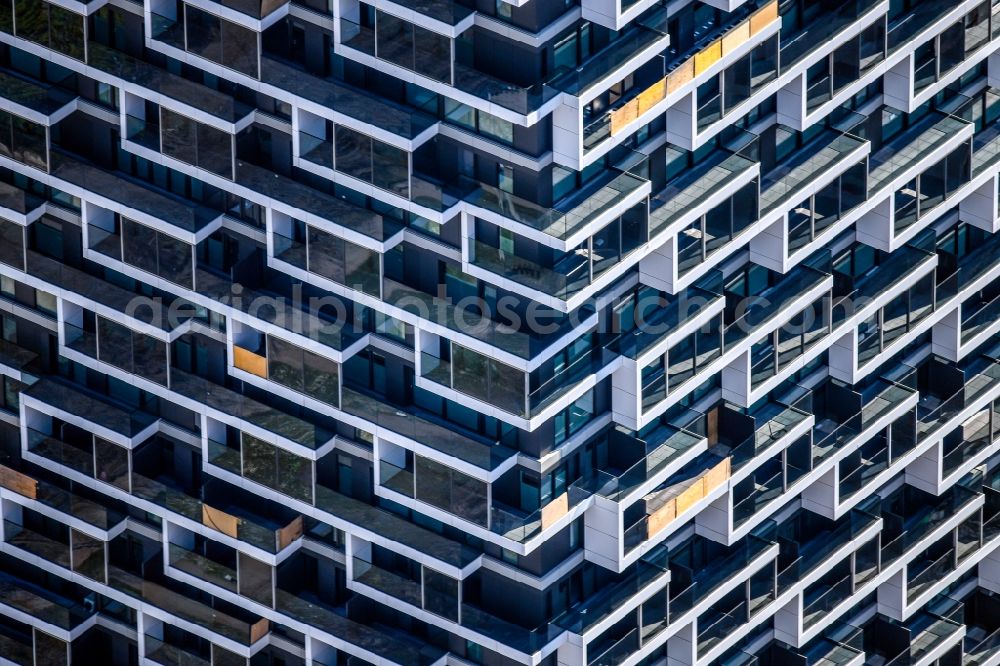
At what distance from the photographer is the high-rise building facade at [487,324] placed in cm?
11919

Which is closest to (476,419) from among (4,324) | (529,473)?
(529,473)

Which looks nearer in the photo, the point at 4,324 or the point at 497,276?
the point at 497,276

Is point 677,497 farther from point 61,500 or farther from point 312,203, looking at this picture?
point 61,500

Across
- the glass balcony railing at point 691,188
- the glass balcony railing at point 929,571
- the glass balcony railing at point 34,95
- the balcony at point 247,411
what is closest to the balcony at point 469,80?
the glass balcony railing at point 691,188

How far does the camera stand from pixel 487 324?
394ft

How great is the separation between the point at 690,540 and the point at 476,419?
36.9 feet

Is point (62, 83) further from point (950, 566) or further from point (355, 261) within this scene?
point (950, 566)

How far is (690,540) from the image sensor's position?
130750 mm

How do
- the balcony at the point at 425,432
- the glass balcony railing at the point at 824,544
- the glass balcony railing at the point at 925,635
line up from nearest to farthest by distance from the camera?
the balcony at the point at 425,432
the glass balcony railing at the point at 824,544
the glass balcony railing at the point at 925,635

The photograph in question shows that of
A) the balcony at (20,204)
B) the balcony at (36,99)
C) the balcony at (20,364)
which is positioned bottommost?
the balcony at (20,364)

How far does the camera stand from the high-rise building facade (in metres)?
119

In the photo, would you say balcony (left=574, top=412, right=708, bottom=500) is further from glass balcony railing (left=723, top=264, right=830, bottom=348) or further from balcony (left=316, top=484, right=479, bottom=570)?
balcony (left=316, top=484, right=479, bottom=570)

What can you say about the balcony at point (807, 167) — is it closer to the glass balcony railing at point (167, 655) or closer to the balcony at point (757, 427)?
the balcony at point (757, 427)

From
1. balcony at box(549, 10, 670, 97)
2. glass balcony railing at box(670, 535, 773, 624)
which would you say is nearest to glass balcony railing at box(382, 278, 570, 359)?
balcony at box(549, 10, 670, 97)
